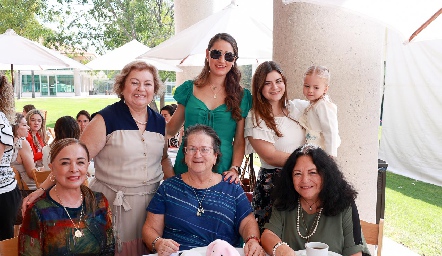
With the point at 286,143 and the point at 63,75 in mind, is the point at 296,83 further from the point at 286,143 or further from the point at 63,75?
the point at 63,75

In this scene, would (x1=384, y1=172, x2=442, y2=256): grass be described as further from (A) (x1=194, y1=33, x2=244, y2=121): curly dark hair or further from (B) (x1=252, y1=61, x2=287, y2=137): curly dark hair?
(A) (x1=194, y1=33, x2=244, y2=121): curly dark hair

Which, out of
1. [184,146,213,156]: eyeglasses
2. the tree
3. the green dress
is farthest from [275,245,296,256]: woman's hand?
the tree

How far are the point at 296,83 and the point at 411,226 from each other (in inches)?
155

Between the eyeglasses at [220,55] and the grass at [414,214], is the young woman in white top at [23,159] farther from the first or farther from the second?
the grass at [414,214]

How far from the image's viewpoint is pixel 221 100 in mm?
3240

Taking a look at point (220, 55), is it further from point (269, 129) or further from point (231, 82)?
point (269, 129)

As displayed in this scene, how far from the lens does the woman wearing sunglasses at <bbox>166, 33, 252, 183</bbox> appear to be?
316cm

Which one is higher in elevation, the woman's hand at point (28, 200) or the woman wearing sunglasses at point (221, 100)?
the woman wearing sunglasses at point (221, 100)

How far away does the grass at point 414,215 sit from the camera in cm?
600

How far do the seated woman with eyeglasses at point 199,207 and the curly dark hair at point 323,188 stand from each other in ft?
0.83

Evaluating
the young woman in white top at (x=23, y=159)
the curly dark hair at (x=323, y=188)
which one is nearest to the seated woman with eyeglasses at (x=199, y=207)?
the curly dark hair at (x=323, y=188)

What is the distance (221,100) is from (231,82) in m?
0.16

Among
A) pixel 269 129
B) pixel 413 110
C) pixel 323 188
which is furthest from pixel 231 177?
pixel 413 110

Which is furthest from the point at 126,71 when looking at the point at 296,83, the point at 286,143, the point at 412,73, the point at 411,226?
the point at 412,73
